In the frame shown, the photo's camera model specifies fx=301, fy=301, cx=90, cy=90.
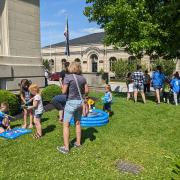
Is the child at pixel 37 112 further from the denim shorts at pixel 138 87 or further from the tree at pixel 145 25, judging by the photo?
the tree at pixel 145 25

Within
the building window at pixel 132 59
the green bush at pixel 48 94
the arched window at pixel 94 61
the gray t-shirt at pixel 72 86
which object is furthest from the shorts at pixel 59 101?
the arched window at pixel 94 61

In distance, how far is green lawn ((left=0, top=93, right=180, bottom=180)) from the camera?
6.36m

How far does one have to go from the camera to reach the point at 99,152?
24.9 ft

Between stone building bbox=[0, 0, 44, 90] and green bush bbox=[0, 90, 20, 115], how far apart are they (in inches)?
85.2

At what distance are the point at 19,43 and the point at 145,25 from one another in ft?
21.4

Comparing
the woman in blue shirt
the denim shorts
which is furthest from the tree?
the denim shorts

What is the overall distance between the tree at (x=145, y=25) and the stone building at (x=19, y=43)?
4.13 meters

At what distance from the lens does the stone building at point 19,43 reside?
14125 mm

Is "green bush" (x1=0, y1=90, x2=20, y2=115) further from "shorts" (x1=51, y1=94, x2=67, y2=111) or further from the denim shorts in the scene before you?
the denim shorts

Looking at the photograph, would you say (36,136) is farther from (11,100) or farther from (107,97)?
(107,97)

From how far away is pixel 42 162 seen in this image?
6.89 metres

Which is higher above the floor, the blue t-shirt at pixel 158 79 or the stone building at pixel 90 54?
the stone building at pixel 90 54

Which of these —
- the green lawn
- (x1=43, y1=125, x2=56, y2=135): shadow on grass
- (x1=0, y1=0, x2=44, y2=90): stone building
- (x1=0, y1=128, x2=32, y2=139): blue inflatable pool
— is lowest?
the green lawn

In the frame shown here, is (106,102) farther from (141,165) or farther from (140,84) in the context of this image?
(141,165)
